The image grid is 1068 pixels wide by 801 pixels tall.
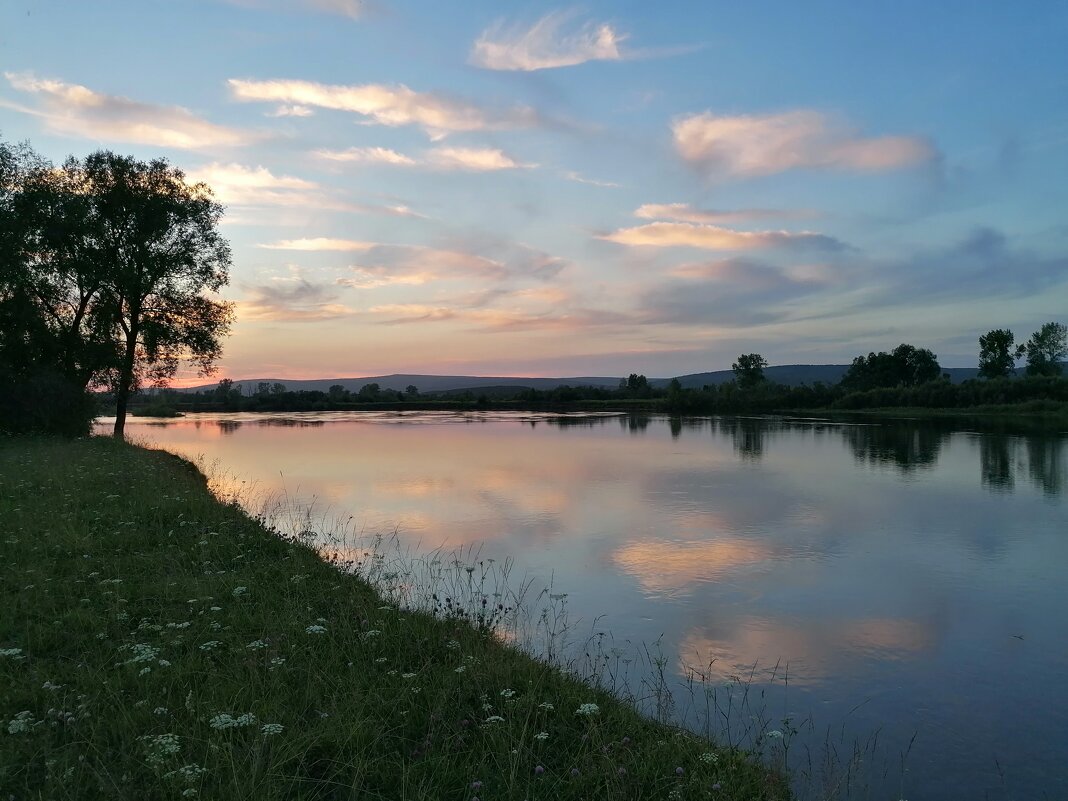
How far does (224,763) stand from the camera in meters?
3.27

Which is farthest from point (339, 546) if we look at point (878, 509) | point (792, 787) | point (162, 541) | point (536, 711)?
point (878, 509)

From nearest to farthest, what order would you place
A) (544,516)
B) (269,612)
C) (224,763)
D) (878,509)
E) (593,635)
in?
(224,763)
(269,612)
(593,635)
(544,516)
(878,509)

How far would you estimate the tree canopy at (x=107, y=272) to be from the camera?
2261 centimetres

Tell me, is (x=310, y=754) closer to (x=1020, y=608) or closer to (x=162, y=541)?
(x=162, y=541)

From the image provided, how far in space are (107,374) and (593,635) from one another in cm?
2423

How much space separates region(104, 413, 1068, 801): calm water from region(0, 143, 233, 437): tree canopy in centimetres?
624

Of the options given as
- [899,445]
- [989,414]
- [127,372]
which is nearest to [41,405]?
[127,372]

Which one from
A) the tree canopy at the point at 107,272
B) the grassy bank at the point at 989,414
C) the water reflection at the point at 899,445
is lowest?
the water reflection at the point at 899,445

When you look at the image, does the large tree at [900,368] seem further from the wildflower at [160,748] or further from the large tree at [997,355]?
the wildflower at [160,748]

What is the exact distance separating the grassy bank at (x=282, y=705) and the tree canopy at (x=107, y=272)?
66.1 ft

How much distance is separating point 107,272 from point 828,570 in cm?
2442

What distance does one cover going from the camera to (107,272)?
23.7m

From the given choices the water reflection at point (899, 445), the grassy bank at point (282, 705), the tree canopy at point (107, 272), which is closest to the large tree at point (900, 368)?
the water reflection at point (899, 445)

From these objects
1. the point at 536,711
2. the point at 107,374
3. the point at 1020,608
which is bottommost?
the point at 1020,608
